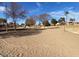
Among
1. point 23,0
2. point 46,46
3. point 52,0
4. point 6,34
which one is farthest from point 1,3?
point 46,46

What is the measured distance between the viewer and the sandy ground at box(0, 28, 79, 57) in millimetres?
3984

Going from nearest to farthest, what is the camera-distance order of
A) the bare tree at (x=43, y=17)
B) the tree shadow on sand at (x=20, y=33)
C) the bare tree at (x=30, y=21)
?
the bare tree at (x=43, y=17) < the bare tree at (x=30, y=21) < the tree shadow on sand at (x=20, y=33)

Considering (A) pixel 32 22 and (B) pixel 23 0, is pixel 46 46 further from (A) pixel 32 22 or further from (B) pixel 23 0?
(B) pixel 23 0

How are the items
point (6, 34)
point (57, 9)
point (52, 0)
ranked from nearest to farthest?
point (52, 0)
point (57, 9)
point (6, 34)

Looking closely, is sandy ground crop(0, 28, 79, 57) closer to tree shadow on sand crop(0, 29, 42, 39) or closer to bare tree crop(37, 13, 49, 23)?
tree shadow on sand crop(0, 29, 42, 39)

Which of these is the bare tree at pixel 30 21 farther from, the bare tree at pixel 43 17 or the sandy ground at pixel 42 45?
the sandy ground at pixel 42 45

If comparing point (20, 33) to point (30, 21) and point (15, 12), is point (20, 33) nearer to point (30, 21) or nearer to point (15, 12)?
point (30, 21)

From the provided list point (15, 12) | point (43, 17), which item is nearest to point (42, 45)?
point (43, 17)

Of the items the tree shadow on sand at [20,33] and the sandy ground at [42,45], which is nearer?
the sandy ground at [42,45]

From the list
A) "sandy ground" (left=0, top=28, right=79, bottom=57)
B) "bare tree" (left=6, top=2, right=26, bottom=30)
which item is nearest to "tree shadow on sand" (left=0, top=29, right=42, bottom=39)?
"sandy ground" (left=0, top=28, right=79, bottom=57)

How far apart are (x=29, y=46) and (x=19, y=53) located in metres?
0.59

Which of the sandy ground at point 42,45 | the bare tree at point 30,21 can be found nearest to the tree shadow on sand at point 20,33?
the sandy ground at point 42,45

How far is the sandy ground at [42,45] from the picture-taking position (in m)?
3.98

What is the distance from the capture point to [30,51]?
413 cm
